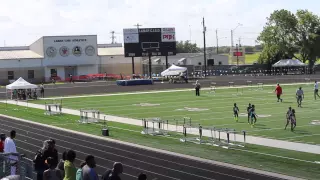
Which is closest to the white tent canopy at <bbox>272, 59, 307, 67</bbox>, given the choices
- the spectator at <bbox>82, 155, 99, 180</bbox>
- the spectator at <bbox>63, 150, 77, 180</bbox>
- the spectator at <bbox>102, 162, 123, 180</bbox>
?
the spectator at <bbox>63, 150, 77, 180</bbox>

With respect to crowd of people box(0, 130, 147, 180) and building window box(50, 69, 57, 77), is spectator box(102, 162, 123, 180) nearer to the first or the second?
crowd of people box(0, 130, 147, 180)

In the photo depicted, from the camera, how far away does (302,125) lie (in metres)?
30.6

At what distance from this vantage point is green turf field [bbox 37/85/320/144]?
29234 mm

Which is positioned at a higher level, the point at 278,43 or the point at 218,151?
the point at 278,43

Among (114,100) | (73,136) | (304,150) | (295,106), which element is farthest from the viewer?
(114,100)

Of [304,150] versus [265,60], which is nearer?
[304,150]

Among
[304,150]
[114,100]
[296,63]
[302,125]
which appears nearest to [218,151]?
[304,150]

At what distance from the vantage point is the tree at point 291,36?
4225 inches

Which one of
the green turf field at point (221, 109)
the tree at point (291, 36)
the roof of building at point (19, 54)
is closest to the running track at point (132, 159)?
the green turf field at point (221, 109)

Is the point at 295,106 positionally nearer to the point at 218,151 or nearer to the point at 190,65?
the point at 218,151

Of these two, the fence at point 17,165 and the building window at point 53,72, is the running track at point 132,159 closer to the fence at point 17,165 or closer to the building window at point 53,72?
the fence at point 17,165

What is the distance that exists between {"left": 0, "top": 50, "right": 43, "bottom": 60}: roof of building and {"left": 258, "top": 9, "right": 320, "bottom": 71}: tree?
126 feet

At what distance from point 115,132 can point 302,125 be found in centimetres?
903

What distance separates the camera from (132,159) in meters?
23.0
